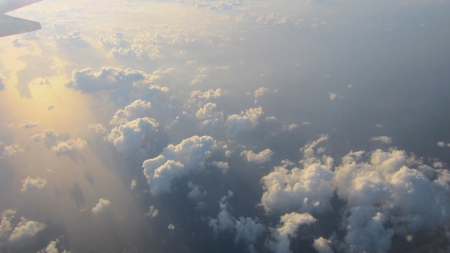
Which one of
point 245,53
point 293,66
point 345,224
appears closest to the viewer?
point 345,224

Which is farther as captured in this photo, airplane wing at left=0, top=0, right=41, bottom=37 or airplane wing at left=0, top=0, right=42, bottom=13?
airplane wing at left=0, top=0, right=42, bottom=13

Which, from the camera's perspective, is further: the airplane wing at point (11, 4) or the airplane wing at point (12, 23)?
the airplane wing at point (11, 4)

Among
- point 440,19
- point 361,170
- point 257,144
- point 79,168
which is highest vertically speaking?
point 440,19

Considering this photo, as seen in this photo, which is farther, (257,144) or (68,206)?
(257,144)

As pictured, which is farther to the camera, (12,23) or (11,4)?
(11,4)

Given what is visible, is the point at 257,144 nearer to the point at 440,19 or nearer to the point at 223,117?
the point at 223,117

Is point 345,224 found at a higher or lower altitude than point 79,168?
higher

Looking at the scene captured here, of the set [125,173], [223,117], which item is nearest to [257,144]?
[223,117]

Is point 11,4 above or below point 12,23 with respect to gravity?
above
